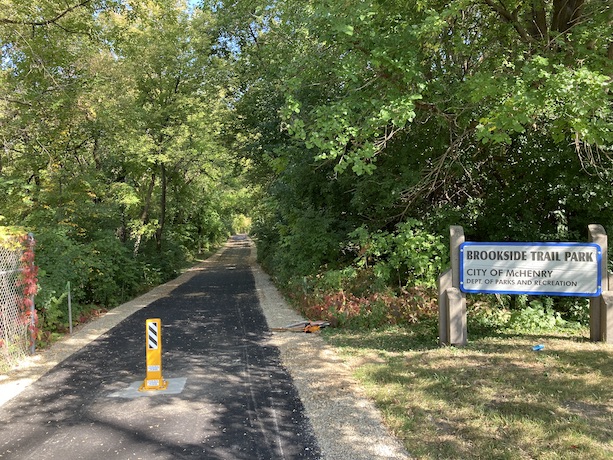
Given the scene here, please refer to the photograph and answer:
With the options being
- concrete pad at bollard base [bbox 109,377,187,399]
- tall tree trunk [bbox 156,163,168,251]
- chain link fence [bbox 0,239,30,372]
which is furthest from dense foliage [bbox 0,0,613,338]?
concrete pad at bollard base [bbox 109,377,187,399]

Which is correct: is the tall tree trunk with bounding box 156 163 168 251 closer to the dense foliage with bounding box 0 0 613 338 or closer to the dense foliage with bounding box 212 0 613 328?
the dense foliage with bounding box 0 0 613 338

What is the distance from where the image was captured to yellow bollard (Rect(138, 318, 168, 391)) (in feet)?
19.7

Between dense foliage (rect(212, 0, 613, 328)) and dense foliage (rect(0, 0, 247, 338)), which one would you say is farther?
dense foliage (rect(0, 0, 247, 338))

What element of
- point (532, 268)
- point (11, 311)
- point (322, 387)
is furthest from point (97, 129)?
point (532, 268)

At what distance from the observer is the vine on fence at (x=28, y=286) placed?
798 cm

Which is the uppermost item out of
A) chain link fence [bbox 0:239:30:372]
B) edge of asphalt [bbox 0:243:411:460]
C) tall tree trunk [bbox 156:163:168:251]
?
tall tree trunk [bbox 156:163:168:251]

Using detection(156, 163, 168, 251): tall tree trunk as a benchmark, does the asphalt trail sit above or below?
below

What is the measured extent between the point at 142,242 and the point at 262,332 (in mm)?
18229

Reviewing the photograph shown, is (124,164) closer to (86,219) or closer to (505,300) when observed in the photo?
(86,219)

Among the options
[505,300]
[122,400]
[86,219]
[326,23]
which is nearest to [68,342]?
[122,400]

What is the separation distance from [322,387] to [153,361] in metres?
2.19

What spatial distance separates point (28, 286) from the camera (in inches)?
317

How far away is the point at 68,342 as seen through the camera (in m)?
9.40

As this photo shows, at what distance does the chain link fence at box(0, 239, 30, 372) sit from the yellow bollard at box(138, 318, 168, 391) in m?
2.77
